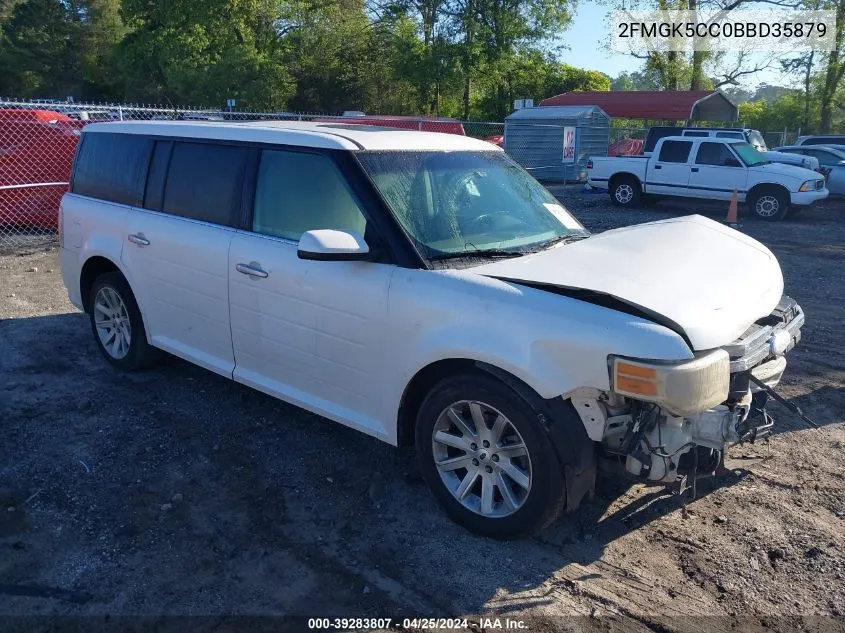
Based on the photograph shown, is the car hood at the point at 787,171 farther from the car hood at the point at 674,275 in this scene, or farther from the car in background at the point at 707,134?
the car hood at the point at 674,275

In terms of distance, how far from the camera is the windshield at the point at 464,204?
3.81 meters

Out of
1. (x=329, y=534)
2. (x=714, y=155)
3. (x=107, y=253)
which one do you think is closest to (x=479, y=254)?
(x=329, y=534)

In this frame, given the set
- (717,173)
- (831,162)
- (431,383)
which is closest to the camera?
(431,383)

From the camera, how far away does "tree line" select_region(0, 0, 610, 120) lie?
114 feet

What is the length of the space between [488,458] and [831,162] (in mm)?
19793

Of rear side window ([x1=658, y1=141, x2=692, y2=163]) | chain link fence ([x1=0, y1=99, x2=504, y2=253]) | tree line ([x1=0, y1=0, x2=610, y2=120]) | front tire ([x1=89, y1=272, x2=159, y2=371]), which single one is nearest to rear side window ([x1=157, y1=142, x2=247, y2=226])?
front tire ([x1=89, y1=272, x2=159, y2=371])

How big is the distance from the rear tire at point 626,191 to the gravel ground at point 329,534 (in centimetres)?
1269

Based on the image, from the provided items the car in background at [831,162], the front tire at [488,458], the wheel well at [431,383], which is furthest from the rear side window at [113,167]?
the car in background at [831,162]

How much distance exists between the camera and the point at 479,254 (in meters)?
3.79

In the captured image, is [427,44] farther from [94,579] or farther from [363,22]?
[94,579]

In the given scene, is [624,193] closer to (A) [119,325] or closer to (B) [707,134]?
(B) [707,134]

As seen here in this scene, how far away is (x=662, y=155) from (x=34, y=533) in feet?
52.5

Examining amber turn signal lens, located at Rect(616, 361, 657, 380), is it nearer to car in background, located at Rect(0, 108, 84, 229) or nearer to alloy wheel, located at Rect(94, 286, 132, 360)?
alloy wheel, located at Rect(94, 286, 132, 360)

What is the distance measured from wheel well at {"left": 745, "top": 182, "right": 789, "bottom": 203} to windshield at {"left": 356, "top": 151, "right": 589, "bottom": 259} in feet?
41.6
